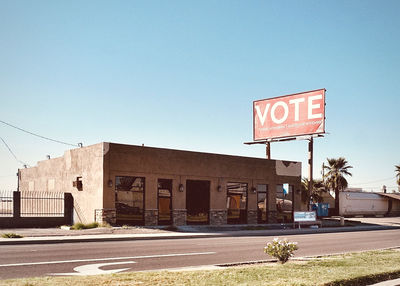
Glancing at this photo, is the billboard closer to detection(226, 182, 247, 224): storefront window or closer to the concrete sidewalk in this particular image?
detection(226, 182, 247, 224): storefront window

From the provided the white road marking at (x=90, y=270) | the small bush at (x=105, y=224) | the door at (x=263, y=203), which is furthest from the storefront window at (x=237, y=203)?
the white road marking at (x=90, y=270)

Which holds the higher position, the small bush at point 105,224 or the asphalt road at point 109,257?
the asphalt road at point 109,257

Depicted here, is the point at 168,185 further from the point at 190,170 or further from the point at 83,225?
the point at 83,225

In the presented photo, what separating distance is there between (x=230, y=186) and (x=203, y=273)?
22.3m

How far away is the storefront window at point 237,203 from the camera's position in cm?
3150

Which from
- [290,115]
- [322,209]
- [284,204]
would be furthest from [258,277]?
[322,209]

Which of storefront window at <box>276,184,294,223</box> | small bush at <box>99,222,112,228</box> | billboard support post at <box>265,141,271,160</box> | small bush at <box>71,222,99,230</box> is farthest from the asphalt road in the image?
billboard support post at <box>265,141,271,160</box>

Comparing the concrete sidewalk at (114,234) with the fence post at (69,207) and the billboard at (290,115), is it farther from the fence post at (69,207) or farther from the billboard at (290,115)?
the billboard at (290,115)

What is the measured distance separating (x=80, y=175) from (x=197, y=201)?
8080 millimetres

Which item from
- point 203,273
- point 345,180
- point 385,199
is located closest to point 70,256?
point 203,273

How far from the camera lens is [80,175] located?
91.6 ft

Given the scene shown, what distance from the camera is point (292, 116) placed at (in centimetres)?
3747

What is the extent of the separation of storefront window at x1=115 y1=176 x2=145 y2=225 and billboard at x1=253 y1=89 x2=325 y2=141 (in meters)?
16.0

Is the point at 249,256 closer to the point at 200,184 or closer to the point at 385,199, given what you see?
the point at 200,184
